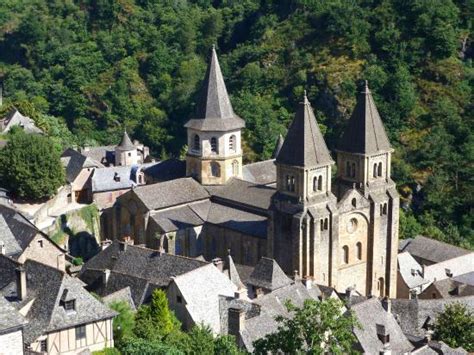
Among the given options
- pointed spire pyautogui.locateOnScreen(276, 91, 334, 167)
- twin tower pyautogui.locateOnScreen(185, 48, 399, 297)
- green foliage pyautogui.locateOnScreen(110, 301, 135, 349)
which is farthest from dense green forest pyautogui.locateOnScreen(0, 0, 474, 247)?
green foliage pyautogui.locateOnScreen(110, 301, 135, 349)

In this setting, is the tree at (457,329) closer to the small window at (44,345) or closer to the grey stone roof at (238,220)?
the grey stone roof at (238,220)

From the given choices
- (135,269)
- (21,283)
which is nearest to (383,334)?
(135,269)

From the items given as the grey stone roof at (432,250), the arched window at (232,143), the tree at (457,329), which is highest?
the arched window at (232,143)

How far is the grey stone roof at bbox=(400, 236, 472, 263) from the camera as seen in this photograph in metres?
69.7

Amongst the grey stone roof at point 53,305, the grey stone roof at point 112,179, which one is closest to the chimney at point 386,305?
the grey stone roof at point 53,305

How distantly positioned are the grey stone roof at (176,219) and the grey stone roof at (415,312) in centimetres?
1499

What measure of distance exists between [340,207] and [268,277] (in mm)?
8643

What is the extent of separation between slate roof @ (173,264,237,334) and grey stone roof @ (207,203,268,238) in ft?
35.1

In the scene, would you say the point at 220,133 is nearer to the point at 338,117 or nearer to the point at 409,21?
the point at 338,117

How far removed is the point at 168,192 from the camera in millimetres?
65938

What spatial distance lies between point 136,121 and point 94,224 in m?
35.3

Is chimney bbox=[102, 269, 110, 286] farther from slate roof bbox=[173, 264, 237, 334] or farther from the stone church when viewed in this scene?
slate roof bbox=[173, 264, 237, 334]

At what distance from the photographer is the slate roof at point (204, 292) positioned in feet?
161

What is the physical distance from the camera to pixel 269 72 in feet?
330
